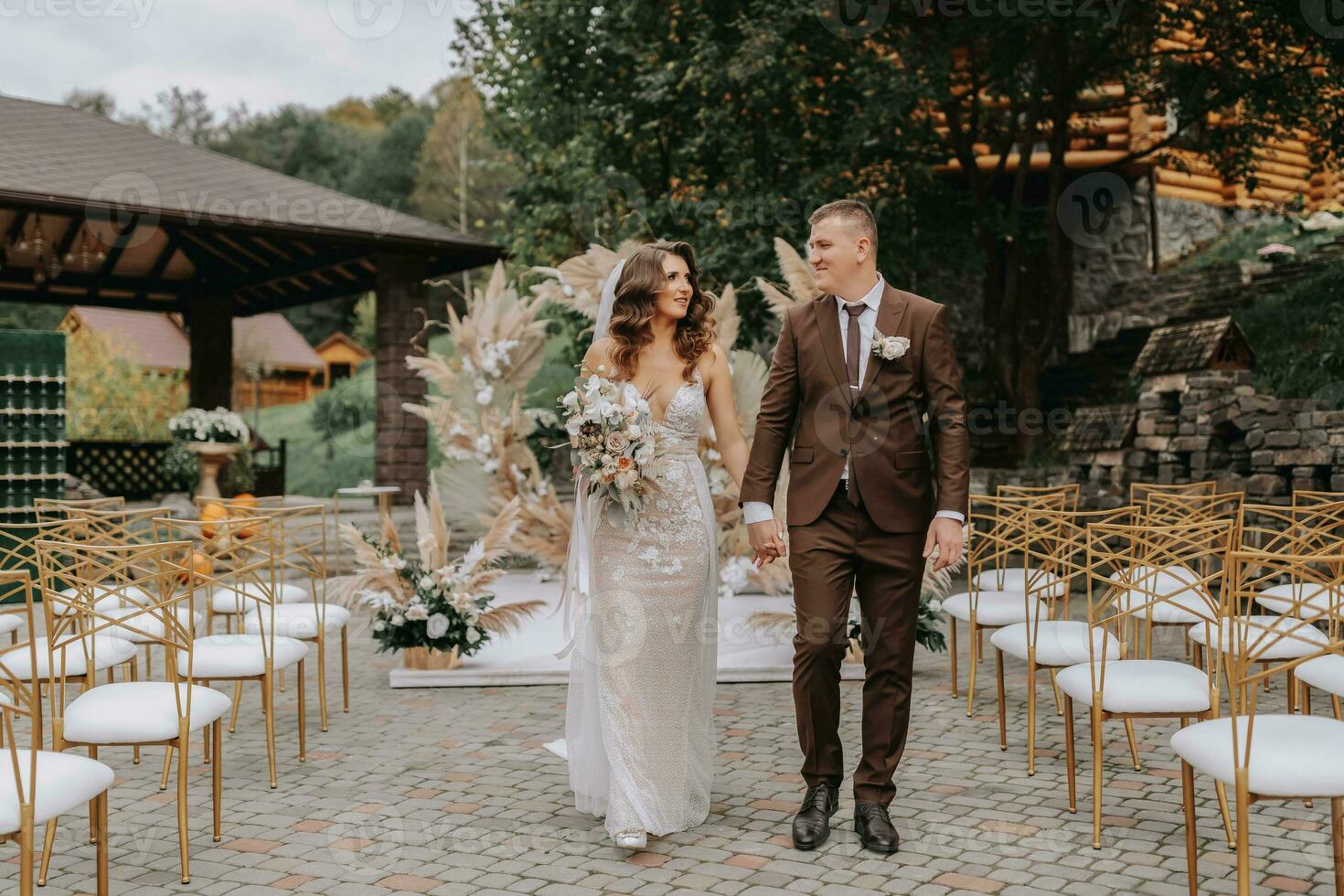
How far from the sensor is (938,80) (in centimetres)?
1165

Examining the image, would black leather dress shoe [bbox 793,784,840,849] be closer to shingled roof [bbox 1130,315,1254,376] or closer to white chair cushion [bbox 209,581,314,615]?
white chair cushion [bbox 209,581,314,615]

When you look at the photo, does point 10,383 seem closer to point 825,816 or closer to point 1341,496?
point 825,816

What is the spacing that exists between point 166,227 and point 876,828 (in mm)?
11367

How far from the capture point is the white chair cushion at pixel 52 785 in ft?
9.57

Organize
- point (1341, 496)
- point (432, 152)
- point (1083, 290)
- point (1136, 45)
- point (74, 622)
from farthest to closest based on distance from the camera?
point (432, 152) < point (1083, 290) < point (1136, 45) < point (1341, 496) < point (74, 622)

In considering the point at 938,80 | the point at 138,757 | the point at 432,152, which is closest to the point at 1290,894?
the point at 138,757

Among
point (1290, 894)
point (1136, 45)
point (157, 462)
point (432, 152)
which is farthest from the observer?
point (432, 152)

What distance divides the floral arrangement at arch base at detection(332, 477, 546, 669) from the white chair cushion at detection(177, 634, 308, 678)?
71.2 inches

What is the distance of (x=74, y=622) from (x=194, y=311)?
13.8 m

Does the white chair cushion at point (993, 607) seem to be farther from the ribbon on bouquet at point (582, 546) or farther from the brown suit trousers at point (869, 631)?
the ribbon on bouquet at point (582, 546)

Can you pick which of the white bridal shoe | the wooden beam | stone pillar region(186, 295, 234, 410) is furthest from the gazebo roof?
the white bridal shoe

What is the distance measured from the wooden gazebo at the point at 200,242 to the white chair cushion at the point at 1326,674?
10.1 meters

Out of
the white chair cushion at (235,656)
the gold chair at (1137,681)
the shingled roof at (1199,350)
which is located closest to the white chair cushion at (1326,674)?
the gold chair at (1137,681)

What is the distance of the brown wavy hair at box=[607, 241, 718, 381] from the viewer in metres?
4.52
